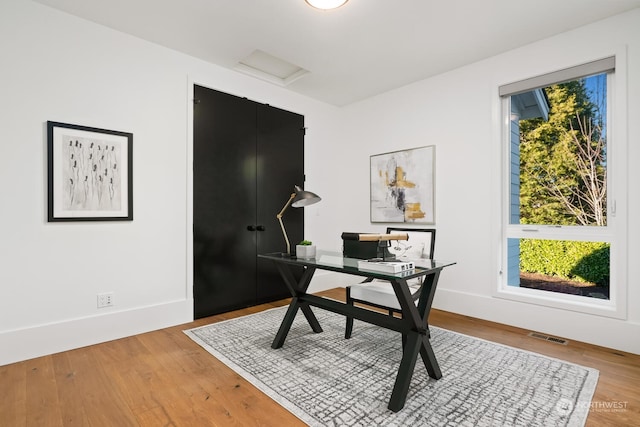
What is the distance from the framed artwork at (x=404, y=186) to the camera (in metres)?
3.80

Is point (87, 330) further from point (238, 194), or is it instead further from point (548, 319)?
point (548, 319)

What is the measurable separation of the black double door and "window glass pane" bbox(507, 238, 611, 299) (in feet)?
8.66

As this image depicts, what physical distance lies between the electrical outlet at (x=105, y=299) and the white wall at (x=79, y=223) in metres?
0.05

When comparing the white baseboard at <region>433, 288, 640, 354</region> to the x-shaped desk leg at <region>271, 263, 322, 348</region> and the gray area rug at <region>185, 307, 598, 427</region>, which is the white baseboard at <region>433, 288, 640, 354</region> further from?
the x-shaped desk leg at <region>271, 263, 322, 348</region>

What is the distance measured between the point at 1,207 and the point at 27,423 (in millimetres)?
1554

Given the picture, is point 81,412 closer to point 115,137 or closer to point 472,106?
point 115,137

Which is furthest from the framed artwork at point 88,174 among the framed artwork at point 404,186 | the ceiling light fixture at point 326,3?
the framed artwork at point 404,186

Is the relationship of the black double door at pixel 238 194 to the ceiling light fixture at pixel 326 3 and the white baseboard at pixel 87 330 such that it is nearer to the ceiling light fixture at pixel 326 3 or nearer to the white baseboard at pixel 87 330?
the white baseboard at pixel 87 330

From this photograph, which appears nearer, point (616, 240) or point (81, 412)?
point (81, 412)

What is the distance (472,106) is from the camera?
11.3 feet

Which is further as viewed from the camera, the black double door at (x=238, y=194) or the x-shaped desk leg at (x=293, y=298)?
the black double door at (x=238, y=194)

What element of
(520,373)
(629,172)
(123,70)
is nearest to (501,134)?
(629,172)

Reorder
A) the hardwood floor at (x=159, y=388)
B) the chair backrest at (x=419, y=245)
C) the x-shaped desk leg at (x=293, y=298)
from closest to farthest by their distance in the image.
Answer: the hardwood floor at (x=159, y=388) → the x-shaped desk leg at (x=293, y=298) → the chair backrest at (x=419, y=245)

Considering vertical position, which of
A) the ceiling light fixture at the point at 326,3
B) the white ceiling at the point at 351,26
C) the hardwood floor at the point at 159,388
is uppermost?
the white ceiling at the point at 351,26
